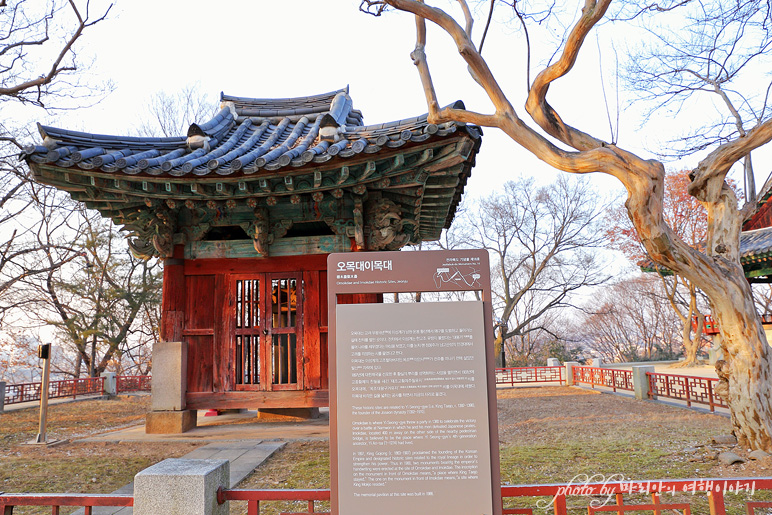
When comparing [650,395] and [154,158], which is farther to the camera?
[650,395]

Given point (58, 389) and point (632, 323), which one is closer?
point (58, 389)

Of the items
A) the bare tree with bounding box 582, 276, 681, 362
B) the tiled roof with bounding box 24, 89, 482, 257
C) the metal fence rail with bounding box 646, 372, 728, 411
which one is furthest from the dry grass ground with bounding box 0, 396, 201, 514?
the bare tree with bounding box 582, 276, 681, 362

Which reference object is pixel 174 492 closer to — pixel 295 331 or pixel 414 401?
pixel 414 401

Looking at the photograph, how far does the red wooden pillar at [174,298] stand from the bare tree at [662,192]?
510 centimetres

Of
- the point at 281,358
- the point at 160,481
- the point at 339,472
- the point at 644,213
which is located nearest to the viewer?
the point at 339,472

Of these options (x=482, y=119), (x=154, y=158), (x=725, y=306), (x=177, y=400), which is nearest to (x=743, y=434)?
(x=725, y=306)

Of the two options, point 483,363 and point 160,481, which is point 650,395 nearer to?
point 483,363

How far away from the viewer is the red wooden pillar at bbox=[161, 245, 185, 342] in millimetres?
8344

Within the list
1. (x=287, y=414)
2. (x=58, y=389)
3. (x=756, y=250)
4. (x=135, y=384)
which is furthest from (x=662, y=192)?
(x=135, y=384)

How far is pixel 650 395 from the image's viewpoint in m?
14.3

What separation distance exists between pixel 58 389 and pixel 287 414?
1278 cm

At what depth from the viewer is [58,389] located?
59.7 ft

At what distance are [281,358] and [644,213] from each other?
19.5ft

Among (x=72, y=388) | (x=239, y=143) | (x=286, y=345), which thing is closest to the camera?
(x=286, y=345)
